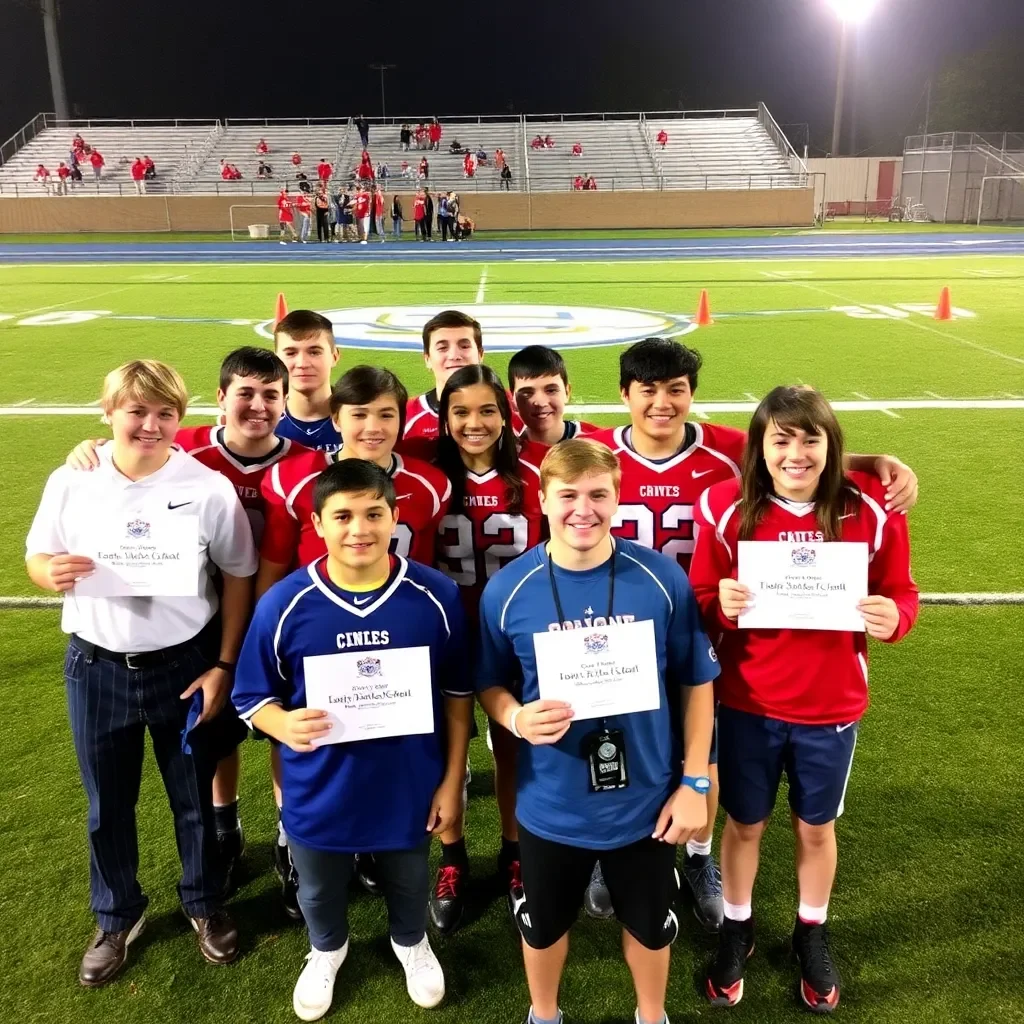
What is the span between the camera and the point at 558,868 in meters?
2.07

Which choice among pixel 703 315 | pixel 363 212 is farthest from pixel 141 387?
pixel 363 212

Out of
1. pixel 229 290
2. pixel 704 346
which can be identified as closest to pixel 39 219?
pixel 229 290

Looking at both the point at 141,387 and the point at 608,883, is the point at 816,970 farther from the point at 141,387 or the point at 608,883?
the point at 141,387

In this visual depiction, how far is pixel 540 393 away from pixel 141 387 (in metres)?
1.36

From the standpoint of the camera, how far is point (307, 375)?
10.9ft

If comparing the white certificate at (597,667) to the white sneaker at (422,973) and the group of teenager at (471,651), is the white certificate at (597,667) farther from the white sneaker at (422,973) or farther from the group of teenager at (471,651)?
the white sneaker at (422,973)

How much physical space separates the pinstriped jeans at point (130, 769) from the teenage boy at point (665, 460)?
1.22 meters

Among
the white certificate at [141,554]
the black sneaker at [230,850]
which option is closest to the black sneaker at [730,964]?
the black sneaker at [230,850]

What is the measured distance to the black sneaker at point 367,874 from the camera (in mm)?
2785

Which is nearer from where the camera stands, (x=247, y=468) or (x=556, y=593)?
(x=556, y=593)

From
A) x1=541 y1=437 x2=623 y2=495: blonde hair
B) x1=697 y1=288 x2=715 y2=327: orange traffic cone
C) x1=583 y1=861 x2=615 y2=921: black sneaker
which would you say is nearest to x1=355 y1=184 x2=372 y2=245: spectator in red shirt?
x1=697 y1=288 x2=715 y2=327: orange traffic cone

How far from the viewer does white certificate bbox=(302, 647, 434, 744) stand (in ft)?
6.74

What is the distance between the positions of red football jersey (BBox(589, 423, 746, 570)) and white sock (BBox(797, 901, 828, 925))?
1.06 meters

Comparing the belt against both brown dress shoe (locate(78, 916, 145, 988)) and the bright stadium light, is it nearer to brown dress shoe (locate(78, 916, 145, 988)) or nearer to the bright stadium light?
Answer: brown dress shoe (locate(78, 916, 145, 988))
